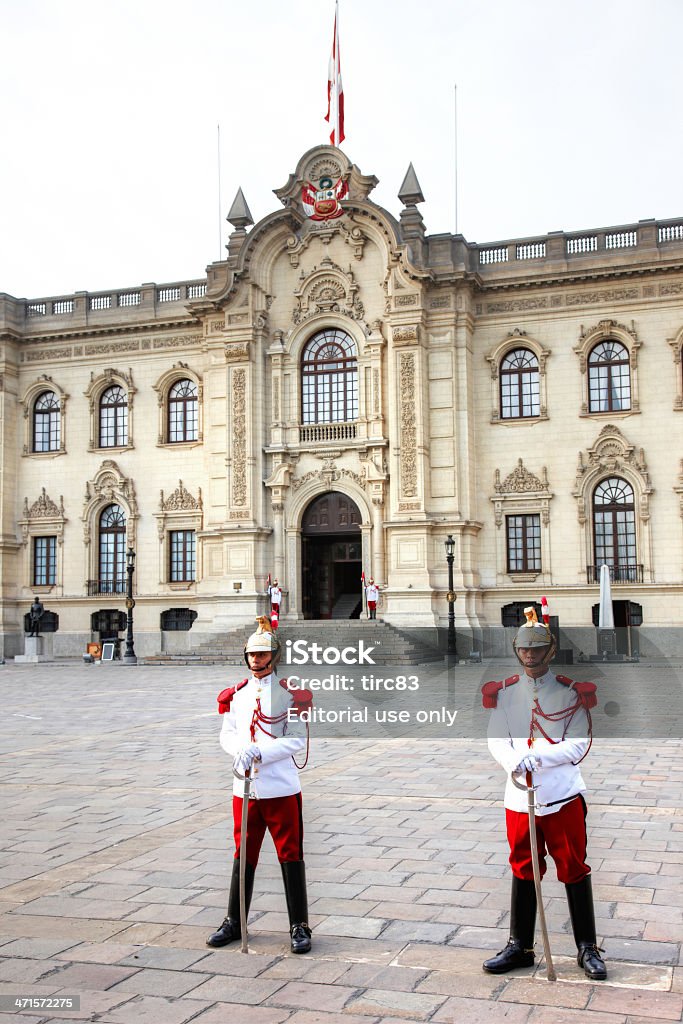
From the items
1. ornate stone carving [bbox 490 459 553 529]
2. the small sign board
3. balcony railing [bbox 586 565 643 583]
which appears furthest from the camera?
the small sign board

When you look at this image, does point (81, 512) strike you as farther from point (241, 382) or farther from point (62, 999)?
point (62, 999)

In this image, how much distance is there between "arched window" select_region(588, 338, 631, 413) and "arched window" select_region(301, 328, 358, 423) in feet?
24.1

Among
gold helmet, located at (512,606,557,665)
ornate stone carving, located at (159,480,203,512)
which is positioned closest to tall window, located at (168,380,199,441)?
ornate stone carving, located at (159,480,203,512)

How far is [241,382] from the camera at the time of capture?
3472 centimetres

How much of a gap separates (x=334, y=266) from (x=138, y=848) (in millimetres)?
28378

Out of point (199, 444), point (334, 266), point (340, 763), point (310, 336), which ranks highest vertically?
point (334, 266)

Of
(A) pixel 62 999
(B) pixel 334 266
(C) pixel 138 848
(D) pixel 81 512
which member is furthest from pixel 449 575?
(A) pixel 62 999

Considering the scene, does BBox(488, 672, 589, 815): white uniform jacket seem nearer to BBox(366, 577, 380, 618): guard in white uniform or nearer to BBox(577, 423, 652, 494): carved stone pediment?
BBox(366, 577, 380, 618): guard in white uniform

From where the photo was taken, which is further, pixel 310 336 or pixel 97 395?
pixel 97 395

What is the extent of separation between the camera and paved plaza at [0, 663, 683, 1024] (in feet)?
16.9

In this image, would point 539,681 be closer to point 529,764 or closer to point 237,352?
point 529,764

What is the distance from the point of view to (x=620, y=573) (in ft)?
105

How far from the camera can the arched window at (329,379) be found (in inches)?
1359

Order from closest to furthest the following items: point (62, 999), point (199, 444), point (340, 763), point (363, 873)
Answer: point (62, 999)
point (363, 873)
point (340, 763)
point (199, 444)
